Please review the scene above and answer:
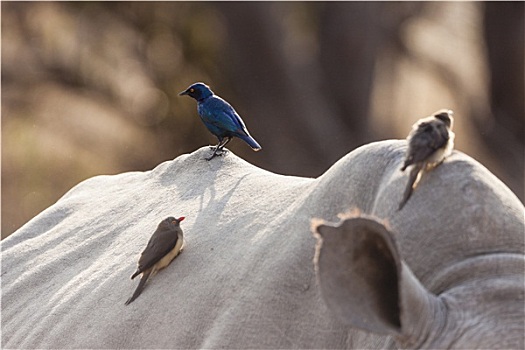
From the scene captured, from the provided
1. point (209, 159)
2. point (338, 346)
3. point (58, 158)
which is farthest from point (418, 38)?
point (338, 346)

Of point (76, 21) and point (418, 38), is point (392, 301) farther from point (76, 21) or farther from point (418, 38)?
point (418, 38)

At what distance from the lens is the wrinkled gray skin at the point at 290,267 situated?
180 centimetres

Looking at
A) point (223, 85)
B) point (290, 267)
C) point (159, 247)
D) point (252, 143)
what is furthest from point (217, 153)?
point (223, 85)

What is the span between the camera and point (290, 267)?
87.8 inches

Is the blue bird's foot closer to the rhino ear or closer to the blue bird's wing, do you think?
the blue bird's wing

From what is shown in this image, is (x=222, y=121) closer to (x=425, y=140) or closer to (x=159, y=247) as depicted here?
(x=159, y=247)

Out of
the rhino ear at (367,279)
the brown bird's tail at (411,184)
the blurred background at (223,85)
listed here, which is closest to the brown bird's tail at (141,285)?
the brown bird's tail at (411,184)

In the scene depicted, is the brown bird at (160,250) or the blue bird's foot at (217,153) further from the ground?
the blue bird's foot at (217,153)

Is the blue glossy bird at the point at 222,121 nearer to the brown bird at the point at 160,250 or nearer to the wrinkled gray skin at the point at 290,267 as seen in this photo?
the wrinkled gray skin at the point at 290,267

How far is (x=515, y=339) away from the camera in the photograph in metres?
1.79

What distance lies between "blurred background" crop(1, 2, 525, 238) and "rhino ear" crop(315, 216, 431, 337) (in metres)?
10.4

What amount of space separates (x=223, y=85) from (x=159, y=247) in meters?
11.3

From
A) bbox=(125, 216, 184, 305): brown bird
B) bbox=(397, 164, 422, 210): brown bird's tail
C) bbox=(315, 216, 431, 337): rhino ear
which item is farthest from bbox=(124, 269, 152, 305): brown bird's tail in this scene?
bbox=(315, 216, 431, 337): rhino ear

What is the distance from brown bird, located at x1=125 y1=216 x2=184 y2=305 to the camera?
2584 millimetres
